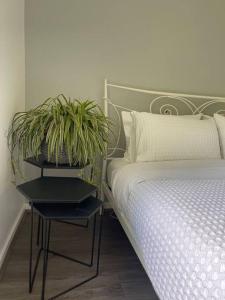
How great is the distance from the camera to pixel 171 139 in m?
2.39

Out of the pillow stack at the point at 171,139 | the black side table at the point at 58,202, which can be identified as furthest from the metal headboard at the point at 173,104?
the black side table at the point at 58,202

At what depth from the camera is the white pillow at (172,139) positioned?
2.38 meters

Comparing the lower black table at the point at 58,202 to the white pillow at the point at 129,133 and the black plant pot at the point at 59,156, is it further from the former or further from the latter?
the white pillow at the point at 129,133

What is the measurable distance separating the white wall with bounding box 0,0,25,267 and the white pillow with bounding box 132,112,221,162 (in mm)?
947

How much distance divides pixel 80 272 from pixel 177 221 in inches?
37.1

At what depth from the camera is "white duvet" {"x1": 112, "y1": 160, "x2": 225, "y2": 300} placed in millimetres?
1043

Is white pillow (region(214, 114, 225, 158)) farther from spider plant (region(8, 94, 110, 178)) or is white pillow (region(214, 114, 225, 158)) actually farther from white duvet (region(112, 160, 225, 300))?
spider plant (region(8, 94, 110, 178))

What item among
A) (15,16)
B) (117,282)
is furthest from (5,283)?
(15,16)

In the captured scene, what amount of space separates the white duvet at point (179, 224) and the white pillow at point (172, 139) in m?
0.25

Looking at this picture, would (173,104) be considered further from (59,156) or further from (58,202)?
(58,202)

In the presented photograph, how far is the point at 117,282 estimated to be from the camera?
188 centimetres

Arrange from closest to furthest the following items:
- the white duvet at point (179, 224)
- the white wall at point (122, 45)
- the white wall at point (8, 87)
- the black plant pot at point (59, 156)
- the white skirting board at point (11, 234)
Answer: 1. the white duvet at point (179, 224)
2. the white wall at point (8, 87)
3. the white skirting board at point (11, 234)
4. the black plant pot at point (59, 156)
5. the white wall at point (122, 45)

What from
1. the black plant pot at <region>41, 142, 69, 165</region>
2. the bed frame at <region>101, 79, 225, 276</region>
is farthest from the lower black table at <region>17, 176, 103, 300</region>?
the bed frame at <region>101, 79, 225, 276</region>

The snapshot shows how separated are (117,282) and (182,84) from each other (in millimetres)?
1855
